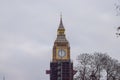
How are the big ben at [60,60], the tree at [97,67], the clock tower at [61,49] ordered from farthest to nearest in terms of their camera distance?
the clock tower at [61,49]
the big ben at [60,60]
the tree at [97,67]

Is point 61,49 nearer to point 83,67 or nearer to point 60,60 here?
point 60,60

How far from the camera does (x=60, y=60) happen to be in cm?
12712

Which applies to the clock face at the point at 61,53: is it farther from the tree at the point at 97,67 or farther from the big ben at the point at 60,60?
the tree at the point at 97,67

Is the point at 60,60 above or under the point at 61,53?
under

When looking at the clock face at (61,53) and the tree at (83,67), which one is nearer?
the tree at (83,67)

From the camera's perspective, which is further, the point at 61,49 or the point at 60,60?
the point at 61,49

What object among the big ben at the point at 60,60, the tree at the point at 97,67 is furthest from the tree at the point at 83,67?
the big ben at the point at 60,60

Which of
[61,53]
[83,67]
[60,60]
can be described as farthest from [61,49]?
[83,67]

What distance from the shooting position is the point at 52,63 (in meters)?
126

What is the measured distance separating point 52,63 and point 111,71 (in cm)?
3752

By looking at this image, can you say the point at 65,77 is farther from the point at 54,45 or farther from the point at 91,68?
the point at 91,68

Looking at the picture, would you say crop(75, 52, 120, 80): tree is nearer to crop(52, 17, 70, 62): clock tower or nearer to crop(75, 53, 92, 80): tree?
crop(75, 53, 92, 80): tree

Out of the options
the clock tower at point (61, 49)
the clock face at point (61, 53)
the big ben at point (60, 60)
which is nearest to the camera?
the big ben at point (60, 60)

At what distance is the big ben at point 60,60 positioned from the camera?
126 meters
